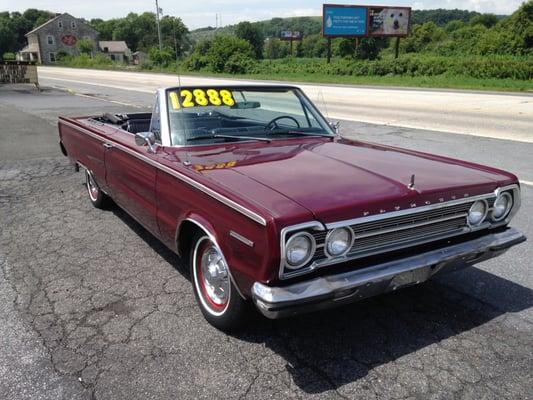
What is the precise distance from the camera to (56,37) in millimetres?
99312

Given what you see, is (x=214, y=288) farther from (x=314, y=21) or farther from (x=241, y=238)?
(x=314, y=21)

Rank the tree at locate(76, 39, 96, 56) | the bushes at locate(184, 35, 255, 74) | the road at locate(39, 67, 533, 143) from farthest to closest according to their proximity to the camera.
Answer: the tree at locate(76, 39, 96, 56), the bushes at locate(184, 35, 255, 74), the road at locate(39, 67, 533, 143)

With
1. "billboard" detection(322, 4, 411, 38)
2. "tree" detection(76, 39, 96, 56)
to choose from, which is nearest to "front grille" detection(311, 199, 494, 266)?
"billboard" detection(322, 4, 411, 38)

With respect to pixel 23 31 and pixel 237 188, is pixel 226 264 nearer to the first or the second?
pixel 237 188

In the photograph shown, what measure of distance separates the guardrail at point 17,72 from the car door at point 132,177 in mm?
26802

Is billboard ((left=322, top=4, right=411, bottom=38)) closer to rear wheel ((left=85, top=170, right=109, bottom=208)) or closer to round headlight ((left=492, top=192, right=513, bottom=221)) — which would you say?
rear wheel ((left=85, top=170, right=109, bottom=208))

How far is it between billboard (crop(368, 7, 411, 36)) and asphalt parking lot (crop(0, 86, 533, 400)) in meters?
42.0

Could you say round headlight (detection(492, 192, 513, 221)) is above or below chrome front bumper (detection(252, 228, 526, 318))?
above

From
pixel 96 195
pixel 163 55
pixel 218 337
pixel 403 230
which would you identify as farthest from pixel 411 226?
pixel 163 55

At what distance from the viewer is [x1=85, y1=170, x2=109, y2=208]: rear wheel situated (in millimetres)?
5723

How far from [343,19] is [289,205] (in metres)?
43.6

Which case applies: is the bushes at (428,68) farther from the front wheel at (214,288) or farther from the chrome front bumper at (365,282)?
the front wheel at (214,288)

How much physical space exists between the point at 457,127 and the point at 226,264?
10444 millimetres

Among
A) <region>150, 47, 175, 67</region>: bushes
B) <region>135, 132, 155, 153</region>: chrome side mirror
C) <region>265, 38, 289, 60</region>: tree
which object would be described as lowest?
<region>135, 132, 155, 153</region>: chrome side mirror
